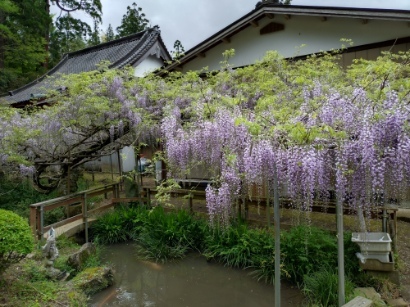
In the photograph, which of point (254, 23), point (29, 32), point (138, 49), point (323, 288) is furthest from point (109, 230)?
point (29, 32)

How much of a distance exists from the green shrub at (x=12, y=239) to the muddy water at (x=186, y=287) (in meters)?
1.28

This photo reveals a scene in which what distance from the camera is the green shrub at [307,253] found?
4578mm

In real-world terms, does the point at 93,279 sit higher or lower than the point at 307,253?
lower

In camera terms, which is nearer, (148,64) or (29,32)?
(148,64)

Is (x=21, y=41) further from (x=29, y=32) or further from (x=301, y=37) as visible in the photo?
(x=301, y=37)

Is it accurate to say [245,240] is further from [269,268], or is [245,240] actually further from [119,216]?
[119,216]

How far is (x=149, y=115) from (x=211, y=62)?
3207 mm

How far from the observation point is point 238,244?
5473 mm

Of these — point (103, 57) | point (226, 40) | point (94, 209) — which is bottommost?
point (94, 209)

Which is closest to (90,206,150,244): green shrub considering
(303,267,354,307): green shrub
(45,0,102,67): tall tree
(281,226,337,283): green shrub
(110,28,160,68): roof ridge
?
(281,226,337,283): green shrub

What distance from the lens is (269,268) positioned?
16.3ft

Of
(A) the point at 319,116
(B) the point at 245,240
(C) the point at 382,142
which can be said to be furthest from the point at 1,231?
(C) the point at 382,142

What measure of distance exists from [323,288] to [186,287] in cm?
213

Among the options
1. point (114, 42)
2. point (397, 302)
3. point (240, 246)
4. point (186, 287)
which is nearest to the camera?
point (397, 302)
